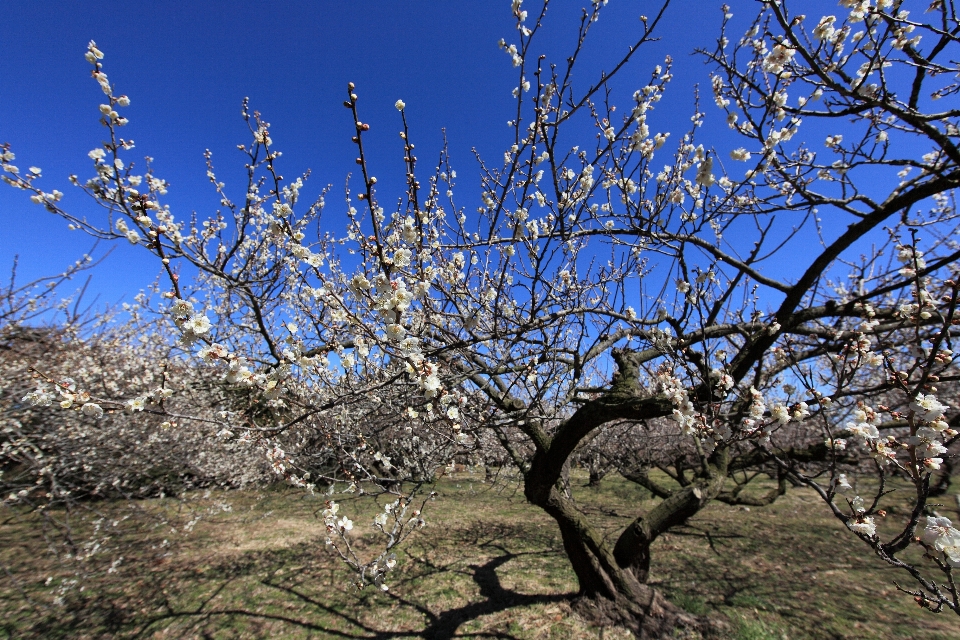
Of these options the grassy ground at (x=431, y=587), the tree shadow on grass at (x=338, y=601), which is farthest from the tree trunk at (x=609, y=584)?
the tree shadow on grass at (x=338, y=601)

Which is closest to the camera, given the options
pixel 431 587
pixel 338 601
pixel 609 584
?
pixel 609 584

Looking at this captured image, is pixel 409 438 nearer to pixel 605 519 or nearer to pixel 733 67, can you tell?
pixel 605 519

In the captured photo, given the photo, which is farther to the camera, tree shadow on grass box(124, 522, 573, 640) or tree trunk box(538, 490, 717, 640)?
tree shadow on grass box(124, 522, 573, 640)

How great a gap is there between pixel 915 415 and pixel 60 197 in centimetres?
482

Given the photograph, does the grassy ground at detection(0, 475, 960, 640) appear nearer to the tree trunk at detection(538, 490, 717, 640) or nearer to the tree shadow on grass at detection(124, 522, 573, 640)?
the tree shadow on grass at detection(124, 522, 573, 640)

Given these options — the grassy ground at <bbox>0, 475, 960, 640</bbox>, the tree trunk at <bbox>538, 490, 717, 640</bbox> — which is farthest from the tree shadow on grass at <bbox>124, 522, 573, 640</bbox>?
the tree trunk at <bbox>538, 490, 717, 640</bbox>

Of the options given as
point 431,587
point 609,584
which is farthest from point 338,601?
point 609,584

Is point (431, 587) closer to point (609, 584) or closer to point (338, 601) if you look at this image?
point (338, 601)

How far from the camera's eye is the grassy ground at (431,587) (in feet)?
13.3

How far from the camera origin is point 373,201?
146 centimetres

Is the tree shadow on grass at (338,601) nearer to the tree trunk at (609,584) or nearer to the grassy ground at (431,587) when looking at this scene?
the grassy ground at (431,587)

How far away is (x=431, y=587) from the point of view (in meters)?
5.08

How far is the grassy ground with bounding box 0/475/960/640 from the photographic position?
4059mm

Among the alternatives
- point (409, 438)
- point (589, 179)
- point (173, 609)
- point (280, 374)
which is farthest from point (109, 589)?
point (589, 179)
